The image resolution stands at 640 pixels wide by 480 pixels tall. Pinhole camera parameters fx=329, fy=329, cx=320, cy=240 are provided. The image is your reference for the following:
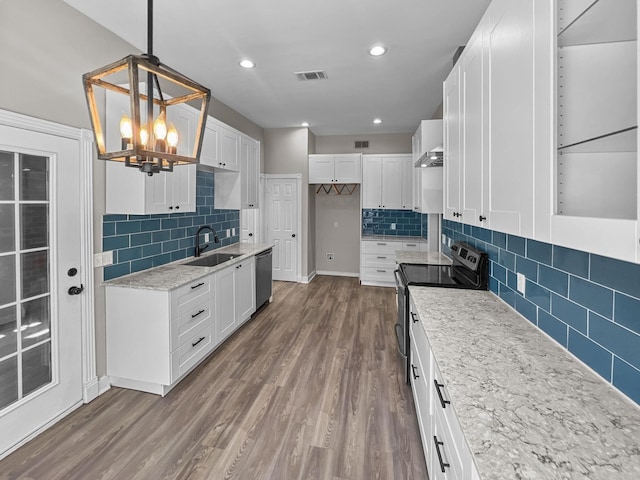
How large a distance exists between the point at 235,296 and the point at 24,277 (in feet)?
6.16

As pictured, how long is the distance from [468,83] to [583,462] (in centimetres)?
182

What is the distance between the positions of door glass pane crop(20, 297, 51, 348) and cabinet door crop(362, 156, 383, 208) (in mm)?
4766

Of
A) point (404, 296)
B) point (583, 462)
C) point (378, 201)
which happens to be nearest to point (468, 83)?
point (404, 296)

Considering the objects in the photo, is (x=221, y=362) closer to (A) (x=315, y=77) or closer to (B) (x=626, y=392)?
(B) (x=626, y=392)

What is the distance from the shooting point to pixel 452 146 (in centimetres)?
Answer: 236

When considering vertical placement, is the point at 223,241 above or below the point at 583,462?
above

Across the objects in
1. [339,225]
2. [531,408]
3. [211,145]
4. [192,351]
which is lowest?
[192,351]

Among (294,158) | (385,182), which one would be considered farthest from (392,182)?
(294,158)

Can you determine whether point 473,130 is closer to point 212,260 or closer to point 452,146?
point 452,146

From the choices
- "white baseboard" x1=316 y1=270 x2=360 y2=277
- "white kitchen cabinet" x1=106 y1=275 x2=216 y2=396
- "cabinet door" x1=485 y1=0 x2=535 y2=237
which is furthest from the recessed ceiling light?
"white baseboard" x1=316 y1=270 x2=360 y2=277

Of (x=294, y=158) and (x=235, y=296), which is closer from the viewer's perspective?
(x=235, y=296)

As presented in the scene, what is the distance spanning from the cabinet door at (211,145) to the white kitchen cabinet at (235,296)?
3.77 ft

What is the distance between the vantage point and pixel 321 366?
3047 mm

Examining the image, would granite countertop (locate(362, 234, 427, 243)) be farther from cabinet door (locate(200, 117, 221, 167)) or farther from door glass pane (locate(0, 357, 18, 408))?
door glass pane (locate(0, 357, 18, 408))
